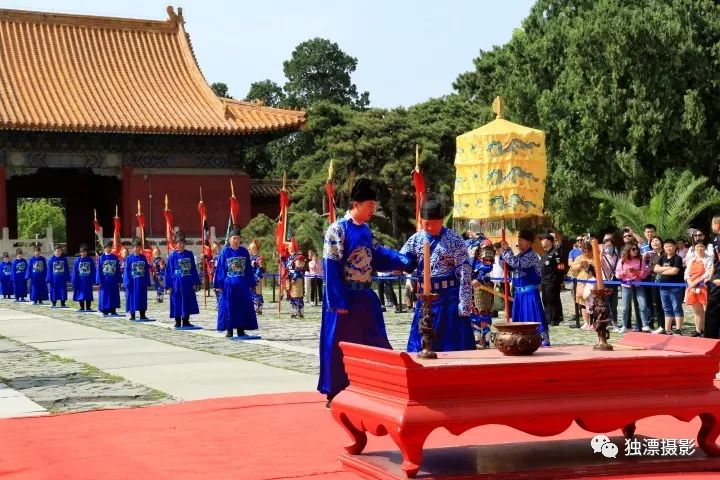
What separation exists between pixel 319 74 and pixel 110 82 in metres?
22.8

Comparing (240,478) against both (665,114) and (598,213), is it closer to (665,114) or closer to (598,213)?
(665,114)

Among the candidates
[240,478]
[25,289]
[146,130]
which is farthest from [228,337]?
[146,130]

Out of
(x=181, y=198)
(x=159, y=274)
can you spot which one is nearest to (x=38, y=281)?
(x=159, y=274)

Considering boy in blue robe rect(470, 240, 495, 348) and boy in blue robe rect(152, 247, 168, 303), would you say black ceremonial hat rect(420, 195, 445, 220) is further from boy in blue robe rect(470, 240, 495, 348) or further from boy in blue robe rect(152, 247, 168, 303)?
boy in blue robe rect(152, 247, 168, 303)

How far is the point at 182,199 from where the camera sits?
33.9 metres

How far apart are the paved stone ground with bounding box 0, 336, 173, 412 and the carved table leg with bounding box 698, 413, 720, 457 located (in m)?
4.21

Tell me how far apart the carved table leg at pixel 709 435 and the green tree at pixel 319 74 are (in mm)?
50623

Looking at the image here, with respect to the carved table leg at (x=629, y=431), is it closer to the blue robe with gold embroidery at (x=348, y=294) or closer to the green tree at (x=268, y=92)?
the blue robe with gold embroidery at (x=348, y=294)

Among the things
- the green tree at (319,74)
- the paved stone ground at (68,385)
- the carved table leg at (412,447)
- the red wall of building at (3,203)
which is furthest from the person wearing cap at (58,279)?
the green tree at (319,74)

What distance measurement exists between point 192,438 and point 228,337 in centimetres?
798

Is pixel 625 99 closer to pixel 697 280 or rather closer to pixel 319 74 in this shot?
pixel 697 280

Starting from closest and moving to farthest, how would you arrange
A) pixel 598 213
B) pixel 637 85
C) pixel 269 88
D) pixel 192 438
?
1. pixel 192 438
2. pixel 637 85
3. pixel 598 213
4. pixel 269 88

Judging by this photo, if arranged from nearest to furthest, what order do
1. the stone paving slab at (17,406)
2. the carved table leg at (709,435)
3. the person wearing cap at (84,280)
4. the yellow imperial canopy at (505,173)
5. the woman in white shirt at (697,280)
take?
the carved table leg at (709,435), the stone paving slab at (17,406), the woman in white shirt at (697,280), the yellow imperial canopy at (505,173), the person wearing cap at (84,280)

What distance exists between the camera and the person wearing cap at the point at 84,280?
23531 mm
